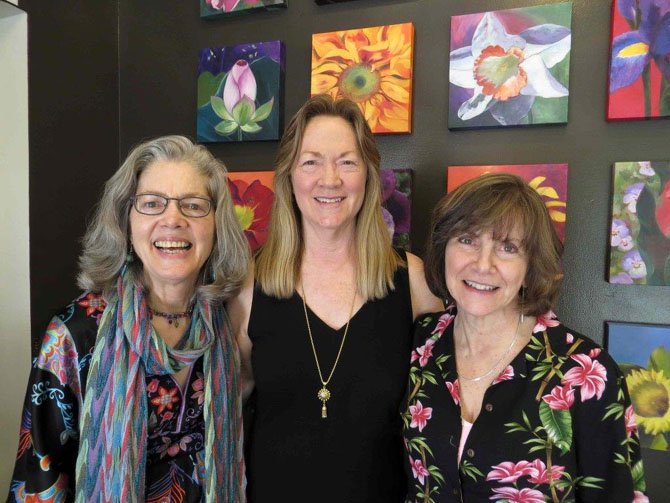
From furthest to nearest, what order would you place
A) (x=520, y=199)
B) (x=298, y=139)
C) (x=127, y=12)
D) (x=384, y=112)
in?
1. (x=127, y=12)
2. (x=384, y=112)
3. (x=298, y=139)
4. (x=520, y=199)

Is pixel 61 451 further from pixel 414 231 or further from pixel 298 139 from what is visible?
pixel 414 231

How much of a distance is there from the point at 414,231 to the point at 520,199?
751 millimetres

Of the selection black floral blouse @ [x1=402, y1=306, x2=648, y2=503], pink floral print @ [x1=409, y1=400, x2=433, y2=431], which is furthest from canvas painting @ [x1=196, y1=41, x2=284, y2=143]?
black floral blouse @ [x1=402, y1=306, x2=648, y2=503]

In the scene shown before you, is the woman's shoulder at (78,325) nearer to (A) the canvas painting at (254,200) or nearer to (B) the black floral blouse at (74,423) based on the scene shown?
(B) the black floral blouse at (74,423)

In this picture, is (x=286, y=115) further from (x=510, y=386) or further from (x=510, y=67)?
(x=510, y=386)

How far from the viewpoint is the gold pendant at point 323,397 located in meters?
1.47

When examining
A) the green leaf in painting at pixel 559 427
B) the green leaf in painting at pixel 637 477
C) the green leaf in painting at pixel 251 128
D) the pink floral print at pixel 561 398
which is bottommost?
the green leaf in painting at pixel 637 477

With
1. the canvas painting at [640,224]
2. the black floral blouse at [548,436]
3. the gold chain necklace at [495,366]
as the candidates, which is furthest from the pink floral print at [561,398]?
the canvas painting at [640,224]

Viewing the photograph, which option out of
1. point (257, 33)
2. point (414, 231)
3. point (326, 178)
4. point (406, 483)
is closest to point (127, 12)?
point (257, 33)

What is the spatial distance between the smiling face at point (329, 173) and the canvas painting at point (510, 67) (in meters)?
0.54

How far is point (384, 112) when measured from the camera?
1.95 m

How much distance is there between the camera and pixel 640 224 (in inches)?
66.5

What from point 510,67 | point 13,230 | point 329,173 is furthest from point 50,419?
point 510,67

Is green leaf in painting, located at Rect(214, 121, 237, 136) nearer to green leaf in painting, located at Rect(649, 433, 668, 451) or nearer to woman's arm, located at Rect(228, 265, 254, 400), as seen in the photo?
woman's arm, located at Rect(228, 265, 254, 400)
